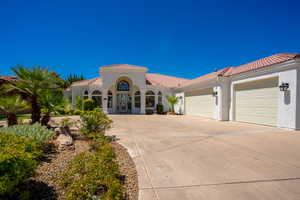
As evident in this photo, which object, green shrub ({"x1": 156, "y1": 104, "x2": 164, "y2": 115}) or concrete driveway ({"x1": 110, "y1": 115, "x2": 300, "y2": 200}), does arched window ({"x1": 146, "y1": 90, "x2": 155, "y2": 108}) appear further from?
concrete driveway ({"x1": 110, "y1": 115, "x2": 300, "y2": 200})

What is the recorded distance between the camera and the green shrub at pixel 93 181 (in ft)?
7.37

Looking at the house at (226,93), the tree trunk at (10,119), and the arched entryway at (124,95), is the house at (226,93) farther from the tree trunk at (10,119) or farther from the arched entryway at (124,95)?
the tree trunk at (10,119)

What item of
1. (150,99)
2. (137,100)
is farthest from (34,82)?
(150,99)

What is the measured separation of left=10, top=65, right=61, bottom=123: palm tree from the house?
11.9 m

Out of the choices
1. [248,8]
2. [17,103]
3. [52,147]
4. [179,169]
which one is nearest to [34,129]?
[52,147]

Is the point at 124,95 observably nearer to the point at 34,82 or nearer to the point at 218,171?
the point at 34,82

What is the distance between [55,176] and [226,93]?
12481 millimetres

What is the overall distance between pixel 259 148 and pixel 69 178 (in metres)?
5.63

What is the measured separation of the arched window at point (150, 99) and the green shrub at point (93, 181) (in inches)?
701

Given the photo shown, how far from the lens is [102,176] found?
267 centimetres

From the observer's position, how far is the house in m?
8.34

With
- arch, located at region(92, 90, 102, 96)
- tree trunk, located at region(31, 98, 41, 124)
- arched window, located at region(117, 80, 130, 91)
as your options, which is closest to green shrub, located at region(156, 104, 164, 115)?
arched window, located at region(117, 80, 130, 91)

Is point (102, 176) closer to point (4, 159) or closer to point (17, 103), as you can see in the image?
point (4, 159)

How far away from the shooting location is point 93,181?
2.53 m
